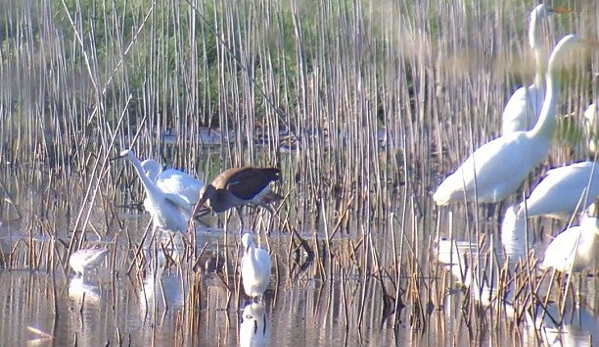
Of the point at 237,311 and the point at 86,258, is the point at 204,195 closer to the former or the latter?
the point at 86,258

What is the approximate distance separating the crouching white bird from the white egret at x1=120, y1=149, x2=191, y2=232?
5.17ft

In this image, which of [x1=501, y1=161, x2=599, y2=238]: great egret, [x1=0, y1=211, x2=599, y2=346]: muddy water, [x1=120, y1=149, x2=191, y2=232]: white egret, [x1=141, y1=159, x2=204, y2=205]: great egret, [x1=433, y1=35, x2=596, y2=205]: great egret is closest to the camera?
A: [x1=0, y1=211, x2=599, y2=346]: muddy water

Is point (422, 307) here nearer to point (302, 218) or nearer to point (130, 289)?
point (130, 289)

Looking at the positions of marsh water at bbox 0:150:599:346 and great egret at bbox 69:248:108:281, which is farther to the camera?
great egret at bbox 69:248:108:281

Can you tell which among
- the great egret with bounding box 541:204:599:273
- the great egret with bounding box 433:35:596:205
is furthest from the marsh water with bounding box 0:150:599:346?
the great egret with bounding box 433:35:596:205

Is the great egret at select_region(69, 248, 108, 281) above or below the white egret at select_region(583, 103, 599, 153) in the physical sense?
below

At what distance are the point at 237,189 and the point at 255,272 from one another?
8.20 ft

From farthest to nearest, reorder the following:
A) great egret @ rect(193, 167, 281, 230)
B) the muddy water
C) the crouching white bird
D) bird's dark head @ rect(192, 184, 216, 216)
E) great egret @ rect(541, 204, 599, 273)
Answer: bird's dark head @ rect(192, 184, 216, 216)
great egret @ rect(193, 167, 281, 230)
great egret @ rect(541, 204, 599, 273)
the crouching white bird
the muddy water

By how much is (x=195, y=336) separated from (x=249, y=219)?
4656mm

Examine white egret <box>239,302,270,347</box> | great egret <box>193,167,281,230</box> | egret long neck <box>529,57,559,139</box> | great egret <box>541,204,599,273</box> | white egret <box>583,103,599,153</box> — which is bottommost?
white egret <box>239,302,270,347</box>

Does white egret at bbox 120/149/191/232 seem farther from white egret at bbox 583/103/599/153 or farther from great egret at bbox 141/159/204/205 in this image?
white egret at bbox 583/103/599/153

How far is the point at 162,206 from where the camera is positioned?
7.89 meters

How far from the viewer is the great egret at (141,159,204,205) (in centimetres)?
891

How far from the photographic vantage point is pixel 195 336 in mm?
5367
